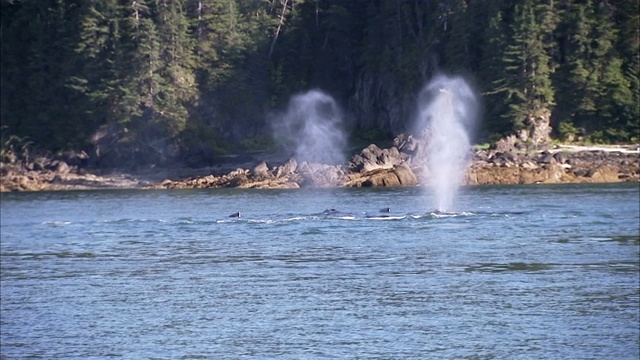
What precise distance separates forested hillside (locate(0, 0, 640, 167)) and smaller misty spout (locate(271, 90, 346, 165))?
877mm

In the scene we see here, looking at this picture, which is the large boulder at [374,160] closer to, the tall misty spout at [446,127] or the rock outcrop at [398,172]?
the rock outcrop at [398,172]

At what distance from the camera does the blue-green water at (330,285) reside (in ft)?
59.3

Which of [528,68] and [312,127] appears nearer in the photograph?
[528,68]

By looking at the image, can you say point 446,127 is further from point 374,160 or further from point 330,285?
point 330,285

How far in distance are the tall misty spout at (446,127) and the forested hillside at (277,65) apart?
3.25ft

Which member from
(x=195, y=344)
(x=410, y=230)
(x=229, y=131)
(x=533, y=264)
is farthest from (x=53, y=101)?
(x=195, y=344)

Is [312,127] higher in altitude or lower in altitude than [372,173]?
higher

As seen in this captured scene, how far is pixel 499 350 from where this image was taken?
17.4 meters

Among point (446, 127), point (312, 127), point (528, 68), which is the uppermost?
point (528, 68)

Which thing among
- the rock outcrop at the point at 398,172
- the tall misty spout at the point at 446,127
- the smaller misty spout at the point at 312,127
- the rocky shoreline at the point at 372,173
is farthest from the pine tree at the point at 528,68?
the smaller misty spout at the point at 312,127

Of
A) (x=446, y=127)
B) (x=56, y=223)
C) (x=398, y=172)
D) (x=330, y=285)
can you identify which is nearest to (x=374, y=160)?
(x=398, y=172)

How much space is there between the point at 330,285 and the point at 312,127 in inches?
2154

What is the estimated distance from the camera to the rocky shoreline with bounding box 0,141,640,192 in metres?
58.6

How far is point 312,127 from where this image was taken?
256ft
